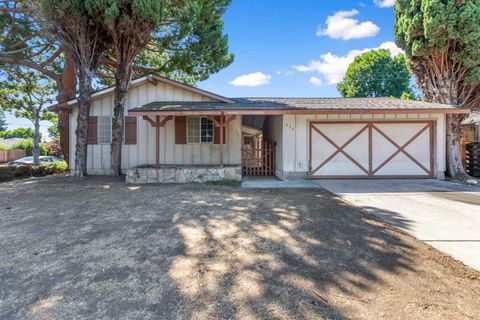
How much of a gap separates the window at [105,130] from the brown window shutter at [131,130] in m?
0.72

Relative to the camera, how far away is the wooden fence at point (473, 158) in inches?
380

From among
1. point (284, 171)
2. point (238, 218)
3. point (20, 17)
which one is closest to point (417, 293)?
point (238, 218)

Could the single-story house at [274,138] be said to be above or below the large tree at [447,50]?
below

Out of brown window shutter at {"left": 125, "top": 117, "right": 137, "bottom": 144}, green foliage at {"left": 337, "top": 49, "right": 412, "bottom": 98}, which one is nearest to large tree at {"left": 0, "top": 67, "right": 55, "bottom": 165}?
brown window shutter at {"left": 125, "top": 117, "right": 137, "bottom": 144}

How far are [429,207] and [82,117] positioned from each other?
10471 mm

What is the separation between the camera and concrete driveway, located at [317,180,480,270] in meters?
3.21

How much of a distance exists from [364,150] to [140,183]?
25.7ft

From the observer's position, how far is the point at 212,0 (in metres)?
10.4

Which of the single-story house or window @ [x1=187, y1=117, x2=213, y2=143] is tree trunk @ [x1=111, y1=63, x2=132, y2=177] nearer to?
the single-story house

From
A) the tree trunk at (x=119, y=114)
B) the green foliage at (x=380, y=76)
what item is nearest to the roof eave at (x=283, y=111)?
the tree trunk at (x=119, y=114)

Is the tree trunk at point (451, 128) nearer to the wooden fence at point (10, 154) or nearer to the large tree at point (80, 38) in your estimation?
the large tree at point (80, 38)

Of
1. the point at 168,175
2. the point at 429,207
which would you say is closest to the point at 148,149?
the point at 168,175

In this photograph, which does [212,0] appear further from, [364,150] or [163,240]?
[163,240]

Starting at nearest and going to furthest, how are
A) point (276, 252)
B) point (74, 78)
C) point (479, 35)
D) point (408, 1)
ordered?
point (276, 252)
point (479, 35)
point (408, 1)
point (74, 78)
